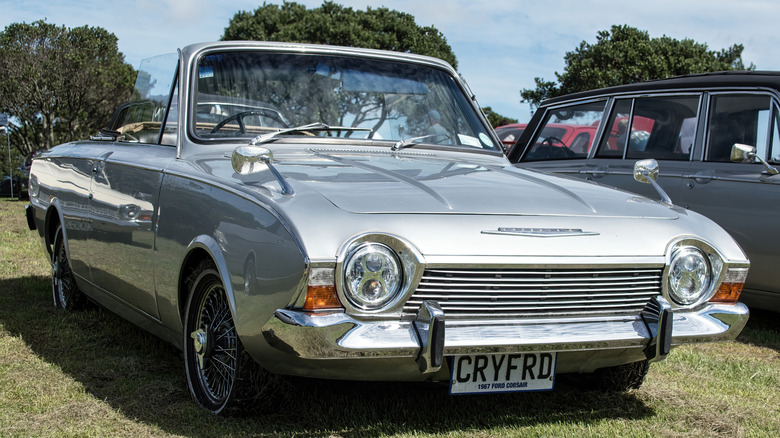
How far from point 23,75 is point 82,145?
2720cm

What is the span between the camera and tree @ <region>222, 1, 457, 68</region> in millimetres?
35438

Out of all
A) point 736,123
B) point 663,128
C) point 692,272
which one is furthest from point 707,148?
point 692,272

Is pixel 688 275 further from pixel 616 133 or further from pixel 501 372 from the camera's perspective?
pixel 616 133

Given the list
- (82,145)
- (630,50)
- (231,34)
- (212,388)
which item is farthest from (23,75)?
(212,388)

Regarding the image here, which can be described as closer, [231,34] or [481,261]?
[481,261]

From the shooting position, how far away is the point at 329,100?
4.18 m

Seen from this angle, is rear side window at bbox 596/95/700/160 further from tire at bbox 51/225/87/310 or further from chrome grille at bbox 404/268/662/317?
tire at bbox 51/225/87/310

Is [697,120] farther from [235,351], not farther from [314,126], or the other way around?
[235,351]

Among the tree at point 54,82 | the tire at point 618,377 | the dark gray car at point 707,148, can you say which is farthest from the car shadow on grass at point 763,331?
the tree at point 54,82

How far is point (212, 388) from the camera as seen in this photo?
3.40 meters

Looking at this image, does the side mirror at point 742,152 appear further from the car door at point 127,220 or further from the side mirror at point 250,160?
the car door at point 127,220

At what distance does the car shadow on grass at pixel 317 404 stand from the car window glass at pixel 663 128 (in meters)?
2.75

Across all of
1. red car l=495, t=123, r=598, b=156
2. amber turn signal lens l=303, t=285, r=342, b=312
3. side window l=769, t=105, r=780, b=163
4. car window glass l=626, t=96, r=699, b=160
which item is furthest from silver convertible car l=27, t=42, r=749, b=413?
red car l=495, t=123, r=598, b=156

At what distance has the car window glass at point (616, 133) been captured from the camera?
654 centimetres
